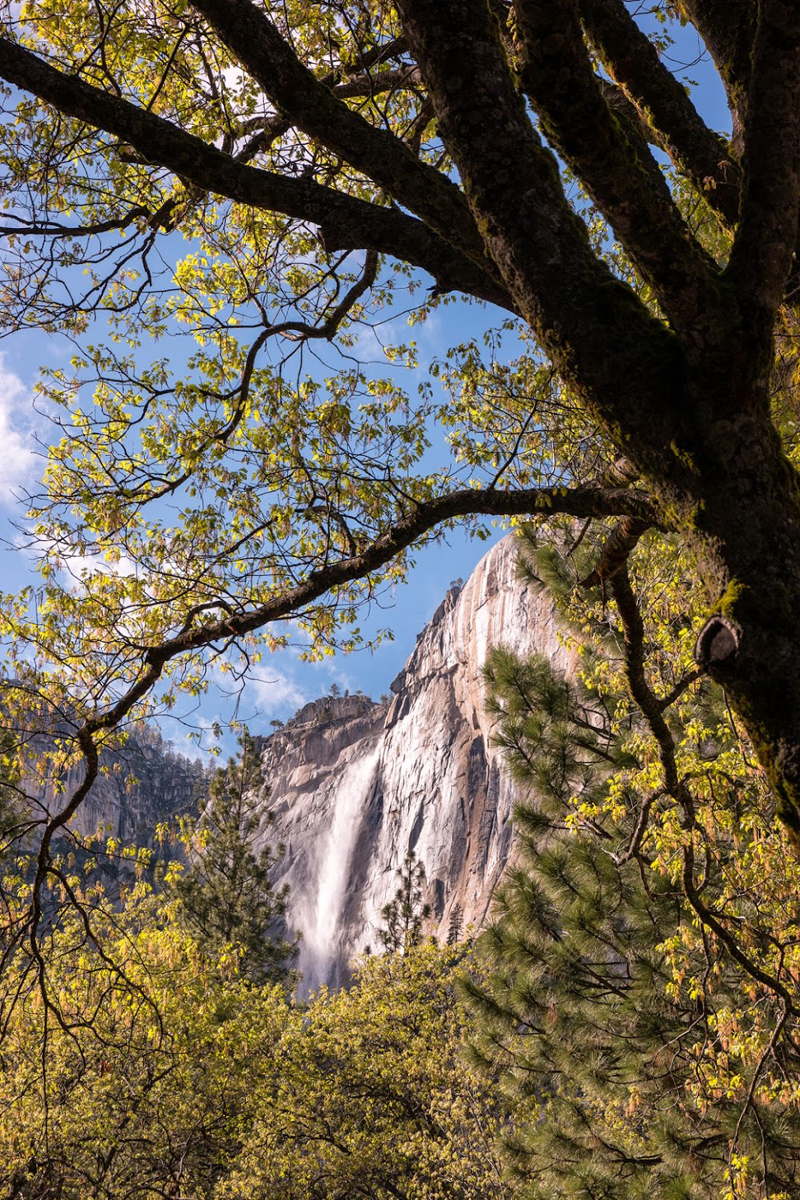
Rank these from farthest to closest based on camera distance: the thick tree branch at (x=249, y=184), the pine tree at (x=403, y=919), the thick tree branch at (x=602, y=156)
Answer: the pine tree at (x=403, y=919), the thick tree branch at (x=249, y=184), the thick tree branch at (x=602, y=156)

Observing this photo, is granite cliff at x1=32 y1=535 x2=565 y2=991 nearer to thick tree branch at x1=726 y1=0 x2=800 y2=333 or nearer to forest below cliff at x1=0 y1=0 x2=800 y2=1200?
forest below cliff at x1=0 y1=0 x2=800 y2=1200

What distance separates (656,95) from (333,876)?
57925 mm

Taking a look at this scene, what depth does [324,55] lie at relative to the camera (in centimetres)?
569

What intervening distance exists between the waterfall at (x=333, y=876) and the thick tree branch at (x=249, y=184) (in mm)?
54535

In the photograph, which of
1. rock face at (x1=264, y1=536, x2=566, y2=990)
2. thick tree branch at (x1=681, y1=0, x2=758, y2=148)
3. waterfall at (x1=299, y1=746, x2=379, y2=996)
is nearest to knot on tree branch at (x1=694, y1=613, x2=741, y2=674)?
thick tree branch at (x1=681, y1=0, x2=758, y2=148)

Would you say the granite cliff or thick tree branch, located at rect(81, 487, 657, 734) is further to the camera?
the granite cliff

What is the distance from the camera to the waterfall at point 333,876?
5359 cm

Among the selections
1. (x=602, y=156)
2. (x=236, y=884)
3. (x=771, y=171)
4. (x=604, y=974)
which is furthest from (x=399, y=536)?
(x=236, y=884)

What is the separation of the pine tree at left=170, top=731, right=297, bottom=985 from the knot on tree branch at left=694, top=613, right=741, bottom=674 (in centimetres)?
2707

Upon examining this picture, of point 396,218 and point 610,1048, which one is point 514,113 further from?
point 610,1048

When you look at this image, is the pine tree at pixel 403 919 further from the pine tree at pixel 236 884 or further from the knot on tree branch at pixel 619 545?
the knot on tree branch at pixel 619 545

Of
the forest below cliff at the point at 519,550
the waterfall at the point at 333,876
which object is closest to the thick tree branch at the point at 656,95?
the forest below cliff at the point at 519,550

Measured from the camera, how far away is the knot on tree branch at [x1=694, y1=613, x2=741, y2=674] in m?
1.85

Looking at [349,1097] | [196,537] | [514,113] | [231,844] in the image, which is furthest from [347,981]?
[514,113]
